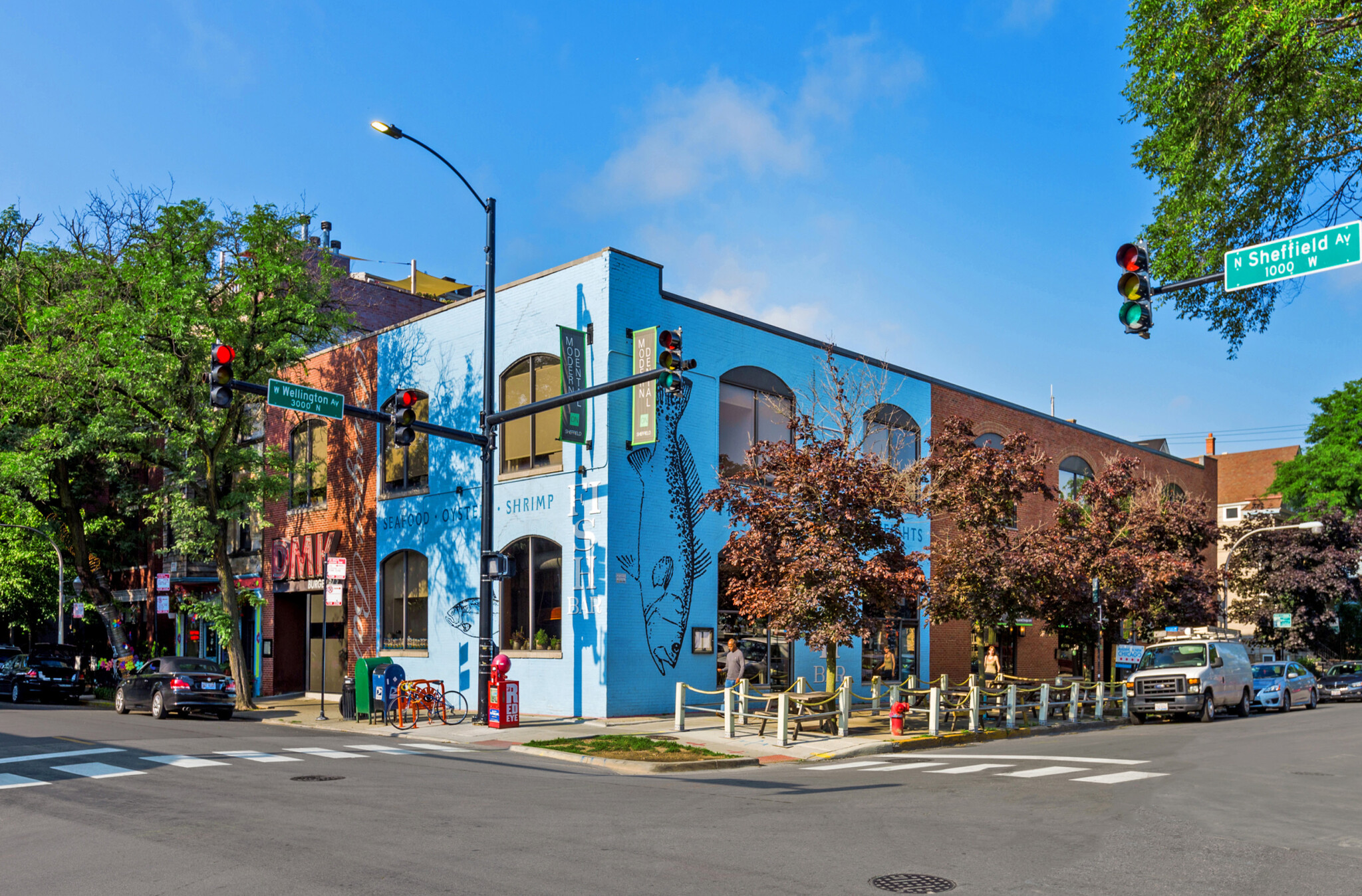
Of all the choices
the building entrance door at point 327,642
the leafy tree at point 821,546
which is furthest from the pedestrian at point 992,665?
the building entrance door at point 327,642

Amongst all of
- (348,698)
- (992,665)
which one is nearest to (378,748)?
(348,698)

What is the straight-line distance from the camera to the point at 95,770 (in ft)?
44.4

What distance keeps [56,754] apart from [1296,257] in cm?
1691

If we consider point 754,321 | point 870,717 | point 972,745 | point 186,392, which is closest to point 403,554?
point 186,392

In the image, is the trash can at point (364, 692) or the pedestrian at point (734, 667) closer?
the pedestrian at point (734, 667)

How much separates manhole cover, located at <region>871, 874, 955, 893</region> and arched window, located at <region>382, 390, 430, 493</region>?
2157 centimetres

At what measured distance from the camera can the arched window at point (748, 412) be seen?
26391 millimetres

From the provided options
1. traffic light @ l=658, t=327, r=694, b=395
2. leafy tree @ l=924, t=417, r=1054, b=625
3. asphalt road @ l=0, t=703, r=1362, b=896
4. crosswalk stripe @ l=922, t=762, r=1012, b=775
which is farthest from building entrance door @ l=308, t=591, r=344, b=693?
crosswalk stripe @ l=922, t=762, r=1012, b=775

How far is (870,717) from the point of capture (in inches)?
923

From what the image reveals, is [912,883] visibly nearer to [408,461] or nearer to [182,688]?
[182,688]

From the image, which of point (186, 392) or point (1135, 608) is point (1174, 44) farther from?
point (186, 392)

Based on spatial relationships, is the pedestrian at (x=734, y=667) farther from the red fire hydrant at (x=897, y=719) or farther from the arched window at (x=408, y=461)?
the arched window at (x=408, y=461)

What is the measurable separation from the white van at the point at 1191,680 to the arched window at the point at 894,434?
27.0 feet

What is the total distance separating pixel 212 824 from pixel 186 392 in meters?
19.5
